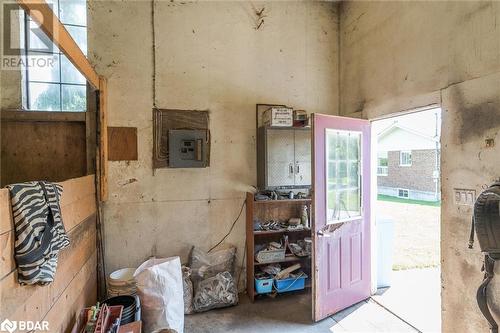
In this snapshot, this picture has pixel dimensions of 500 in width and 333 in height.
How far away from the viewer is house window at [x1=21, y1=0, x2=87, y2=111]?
105 inches

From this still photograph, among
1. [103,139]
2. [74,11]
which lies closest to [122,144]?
[103,139]

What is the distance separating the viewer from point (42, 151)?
254cm

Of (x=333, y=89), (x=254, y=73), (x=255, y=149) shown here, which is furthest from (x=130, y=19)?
(x=333, y=89)

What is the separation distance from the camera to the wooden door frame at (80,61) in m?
1.17

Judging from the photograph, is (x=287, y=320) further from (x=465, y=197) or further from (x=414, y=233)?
(x=414, y=233)

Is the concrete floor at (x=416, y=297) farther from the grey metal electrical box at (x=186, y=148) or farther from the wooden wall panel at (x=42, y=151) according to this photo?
the wooden wall panel at (x=42, y=151)

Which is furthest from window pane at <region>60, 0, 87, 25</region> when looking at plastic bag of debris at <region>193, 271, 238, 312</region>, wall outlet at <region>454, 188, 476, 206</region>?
wall outlet at <region>454, 188, 476, 206</region>

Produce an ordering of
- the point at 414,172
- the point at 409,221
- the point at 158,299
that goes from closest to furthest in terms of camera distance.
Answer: the point at 158,299
the point at 409,221
the point at 414,172

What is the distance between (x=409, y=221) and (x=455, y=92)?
5.34 metres

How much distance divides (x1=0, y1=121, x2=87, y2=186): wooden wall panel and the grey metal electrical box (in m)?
0.82

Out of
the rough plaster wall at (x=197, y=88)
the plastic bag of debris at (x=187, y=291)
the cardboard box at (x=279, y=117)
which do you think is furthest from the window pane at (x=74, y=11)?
the plastic bag of debris at (x=187, y=291)

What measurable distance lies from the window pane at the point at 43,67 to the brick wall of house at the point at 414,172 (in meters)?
8.02

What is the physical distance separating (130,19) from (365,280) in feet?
12.2

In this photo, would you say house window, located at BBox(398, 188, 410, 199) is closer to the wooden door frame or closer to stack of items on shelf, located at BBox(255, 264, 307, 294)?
stack of items on shelf, located at BBox(255, 264, 307, 294)
